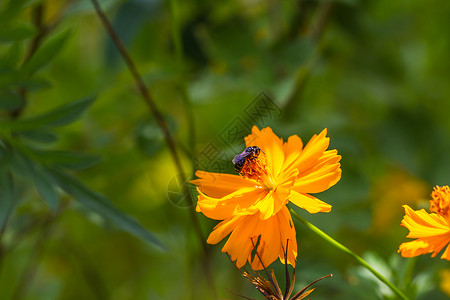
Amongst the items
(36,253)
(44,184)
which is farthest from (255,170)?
(36,253)

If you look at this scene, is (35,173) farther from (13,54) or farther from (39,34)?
(39,34)

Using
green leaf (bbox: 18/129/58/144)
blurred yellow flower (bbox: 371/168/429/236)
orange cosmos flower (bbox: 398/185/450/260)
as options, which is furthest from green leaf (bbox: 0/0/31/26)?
blurred yellow flower (bbox: 371/168/429/236)

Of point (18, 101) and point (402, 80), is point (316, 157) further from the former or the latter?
point (402, 80)

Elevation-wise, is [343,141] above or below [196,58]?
below

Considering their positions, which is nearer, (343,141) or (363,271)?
(363,271)

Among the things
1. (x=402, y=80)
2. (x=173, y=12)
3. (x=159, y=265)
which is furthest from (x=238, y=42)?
(x=159, y=265)

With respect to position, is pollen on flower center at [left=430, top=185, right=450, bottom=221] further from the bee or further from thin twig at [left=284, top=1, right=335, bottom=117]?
thin twig at [left=284, top=1, right=335, bottom=117]
